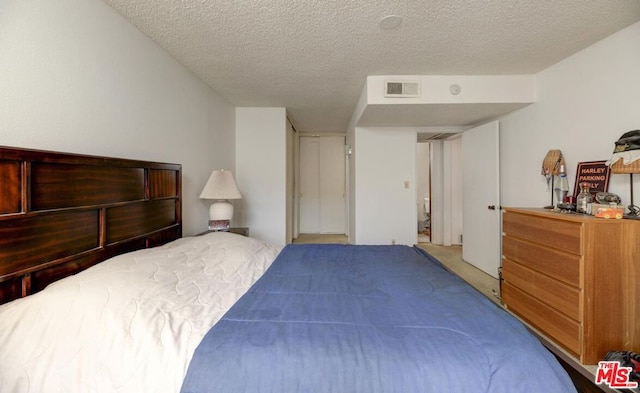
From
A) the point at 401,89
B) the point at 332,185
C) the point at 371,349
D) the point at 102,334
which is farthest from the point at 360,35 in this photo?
the point at 332,185

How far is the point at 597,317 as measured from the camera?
152cm

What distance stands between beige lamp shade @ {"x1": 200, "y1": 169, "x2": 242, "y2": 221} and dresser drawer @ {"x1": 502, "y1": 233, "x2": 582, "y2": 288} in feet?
8.96

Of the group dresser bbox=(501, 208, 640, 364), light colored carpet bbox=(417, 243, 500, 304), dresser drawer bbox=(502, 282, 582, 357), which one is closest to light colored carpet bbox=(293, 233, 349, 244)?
light colored carpet bbox=(417, 243, 500, 304)

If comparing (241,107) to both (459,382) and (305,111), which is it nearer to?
(305,111)

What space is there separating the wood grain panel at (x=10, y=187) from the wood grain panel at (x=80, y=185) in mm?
48

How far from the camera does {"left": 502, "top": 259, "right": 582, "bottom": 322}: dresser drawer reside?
1565mm

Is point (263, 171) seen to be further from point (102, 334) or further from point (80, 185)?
point (102, 334)

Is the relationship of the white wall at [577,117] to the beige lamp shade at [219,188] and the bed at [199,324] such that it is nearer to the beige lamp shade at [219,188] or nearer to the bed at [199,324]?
the bed at [199,324]

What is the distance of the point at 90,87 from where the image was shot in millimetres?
1379

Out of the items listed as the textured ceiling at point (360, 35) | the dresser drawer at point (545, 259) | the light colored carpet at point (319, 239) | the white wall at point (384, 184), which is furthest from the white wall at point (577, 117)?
the light colored carpet at point (319, 239)

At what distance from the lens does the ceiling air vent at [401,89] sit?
2521mm

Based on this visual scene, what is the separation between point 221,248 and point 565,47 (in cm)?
328

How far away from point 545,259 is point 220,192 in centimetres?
291

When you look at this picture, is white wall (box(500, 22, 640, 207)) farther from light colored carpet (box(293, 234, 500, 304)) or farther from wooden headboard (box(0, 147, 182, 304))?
wooden headboard (box(0, 147, 182, 304))
